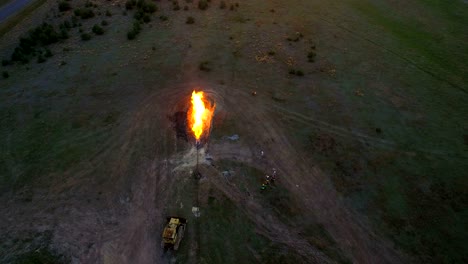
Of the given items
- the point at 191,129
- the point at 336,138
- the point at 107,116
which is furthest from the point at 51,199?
the point at 336,138

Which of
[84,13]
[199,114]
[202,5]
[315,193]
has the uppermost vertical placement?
[84,13]

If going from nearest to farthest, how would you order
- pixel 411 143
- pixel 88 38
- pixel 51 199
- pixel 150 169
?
pixel 51 199 → pixel 150 169 → pixel 411 143 → pixel 88 38

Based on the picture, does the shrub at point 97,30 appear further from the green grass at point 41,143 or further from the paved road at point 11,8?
the green grass at point 41,143

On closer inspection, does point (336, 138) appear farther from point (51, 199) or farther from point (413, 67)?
point (51, 199)

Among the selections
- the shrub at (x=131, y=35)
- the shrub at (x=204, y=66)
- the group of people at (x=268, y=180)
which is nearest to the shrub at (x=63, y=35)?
the shrub at (x=131, y=35)

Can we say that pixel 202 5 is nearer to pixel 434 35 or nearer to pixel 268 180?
pixel 434 35

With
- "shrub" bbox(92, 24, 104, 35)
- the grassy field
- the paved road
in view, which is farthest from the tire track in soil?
the paved road

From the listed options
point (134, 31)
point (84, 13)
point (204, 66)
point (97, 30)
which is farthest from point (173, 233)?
point (84, 13)
